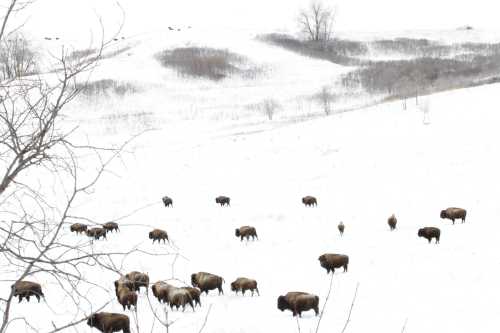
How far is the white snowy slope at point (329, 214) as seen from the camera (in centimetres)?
1027

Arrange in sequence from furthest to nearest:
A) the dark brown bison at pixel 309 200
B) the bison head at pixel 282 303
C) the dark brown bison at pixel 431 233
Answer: the dark brown bison at pixel 309 200 → the dark brown bison at pixel 431 233 → the bison head at pixel 282 303

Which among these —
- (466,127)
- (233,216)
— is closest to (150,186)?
(233,216)

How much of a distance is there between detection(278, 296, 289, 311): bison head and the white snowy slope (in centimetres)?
29

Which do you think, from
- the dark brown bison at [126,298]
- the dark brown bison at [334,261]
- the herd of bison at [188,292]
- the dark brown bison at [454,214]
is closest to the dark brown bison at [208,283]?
the herd of bison at [188,292]

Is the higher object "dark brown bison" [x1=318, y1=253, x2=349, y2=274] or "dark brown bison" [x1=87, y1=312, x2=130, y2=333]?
"dark brown bison" [x1=87, y1=312, x2=130, y2=333]

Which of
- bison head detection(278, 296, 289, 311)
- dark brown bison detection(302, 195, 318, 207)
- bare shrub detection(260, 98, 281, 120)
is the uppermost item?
bare shrub detection(260, 98, 281, 120)

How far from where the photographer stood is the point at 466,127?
27.8 metres

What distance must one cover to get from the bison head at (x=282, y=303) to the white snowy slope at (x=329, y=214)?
0.94 feet

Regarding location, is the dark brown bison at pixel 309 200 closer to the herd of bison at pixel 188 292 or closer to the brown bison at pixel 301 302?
the herd of bison at pixel 188 292

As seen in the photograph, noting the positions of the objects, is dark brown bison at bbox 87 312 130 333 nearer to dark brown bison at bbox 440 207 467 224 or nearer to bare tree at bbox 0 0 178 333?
bare tree at bbox 0 0 178 333

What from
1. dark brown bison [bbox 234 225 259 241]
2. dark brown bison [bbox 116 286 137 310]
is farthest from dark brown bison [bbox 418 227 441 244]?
dark brown bison [bbox 116 286 137 310]

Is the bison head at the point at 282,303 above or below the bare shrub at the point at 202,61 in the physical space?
below

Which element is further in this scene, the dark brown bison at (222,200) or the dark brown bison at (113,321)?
the dark brown bison at (222,200)

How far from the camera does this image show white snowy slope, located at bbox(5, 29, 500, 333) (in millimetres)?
10273
